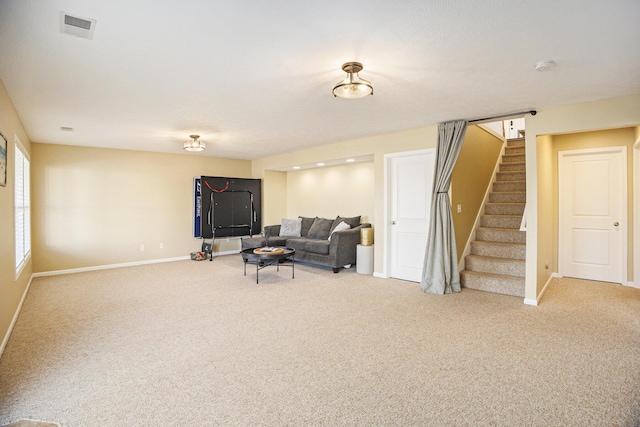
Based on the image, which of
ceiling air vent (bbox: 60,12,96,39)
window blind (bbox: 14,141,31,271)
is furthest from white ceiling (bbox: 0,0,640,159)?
window blind (bbox: 14,141,31,271)

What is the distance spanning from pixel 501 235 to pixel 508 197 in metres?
0.97

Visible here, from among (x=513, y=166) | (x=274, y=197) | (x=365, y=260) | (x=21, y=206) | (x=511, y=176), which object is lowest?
(x=365, y=260)

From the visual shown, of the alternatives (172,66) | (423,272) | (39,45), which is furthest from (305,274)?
(39,45)

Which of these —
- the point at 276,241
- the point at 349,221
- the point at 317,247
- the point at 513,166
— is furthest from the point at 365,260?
the point at 513,166

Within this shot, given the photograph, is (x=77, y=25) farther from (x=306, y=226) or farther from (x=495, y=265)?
(x=306, y=226)

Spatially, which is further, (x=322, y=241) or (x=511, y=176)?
(x=322, y=241)

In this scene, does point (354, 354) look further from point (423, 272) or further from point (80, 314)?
point (80, 314)

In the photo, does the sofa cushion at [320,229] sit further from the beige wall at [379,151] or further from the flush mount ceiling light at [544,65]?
the flush mount ceiling light at [544,65]

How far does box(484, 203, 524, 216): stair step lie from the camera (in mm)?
5488

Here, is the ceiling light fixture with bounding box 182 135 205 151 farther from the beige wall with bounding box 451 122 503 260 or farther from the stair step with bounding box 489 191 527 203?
the stair step with bounding box 489 191 527 203

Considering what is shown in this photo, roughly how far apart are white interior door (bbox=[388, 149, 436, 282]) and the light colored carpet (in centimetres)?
82

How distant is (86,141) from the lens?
5824 millimetres

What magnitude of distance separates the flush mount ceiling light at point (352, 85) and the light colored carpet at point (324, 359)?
7.25ft

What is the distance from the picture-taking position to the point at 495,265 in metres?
4.77
